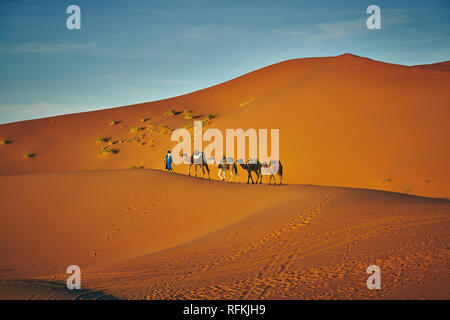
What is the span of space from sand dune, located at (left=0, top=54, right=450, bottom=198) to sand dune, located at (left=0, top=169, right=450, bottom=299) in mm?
10125

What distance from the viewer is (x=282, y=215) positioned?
37.6 feet

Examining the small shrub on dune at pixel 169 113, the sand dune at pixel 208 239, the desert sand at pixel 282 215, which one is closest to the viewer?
the sand dune at pixel 208 239

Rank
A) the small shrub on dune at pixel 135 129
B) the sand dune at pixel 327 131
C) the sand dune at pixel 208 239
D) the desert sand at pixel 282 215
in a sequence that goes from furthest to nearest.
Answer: the small shrub on dune at pixel 135 129
the sand dune at pixel 327 131
the desert sand at pixel 282 215
the sand dune at pixel 208 239

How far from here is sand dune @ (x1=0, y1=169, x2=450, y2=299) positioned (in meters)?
6.23

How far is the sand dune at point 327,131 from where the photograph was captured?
23.5m

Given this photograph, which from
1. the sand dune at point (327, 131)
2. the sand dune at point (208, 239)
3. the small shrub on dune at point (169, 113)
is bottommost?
the sand dune at point (208, 239)

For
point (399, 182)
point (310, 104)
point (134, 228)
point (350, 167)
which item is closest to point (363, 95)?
point (310, 104)

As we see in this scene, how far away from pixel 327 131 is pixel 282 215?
18669 mm

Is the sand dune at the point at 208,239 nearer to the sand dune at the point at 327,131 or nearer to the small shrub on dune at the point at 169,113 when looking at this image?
the sand dune at the point at 327,131

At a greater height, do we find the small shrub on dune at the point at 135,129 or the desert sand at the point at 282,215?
the small shrub on dune at the point at 135,129

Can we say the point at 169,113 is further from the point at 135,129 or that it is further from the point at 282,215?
the point at 282,215

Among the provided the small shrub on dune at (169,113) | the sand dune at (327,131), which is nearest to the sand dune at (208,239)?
the sand dune at (327,131)

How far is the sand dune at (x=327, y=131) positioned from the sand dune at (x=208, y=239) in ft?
33.2
